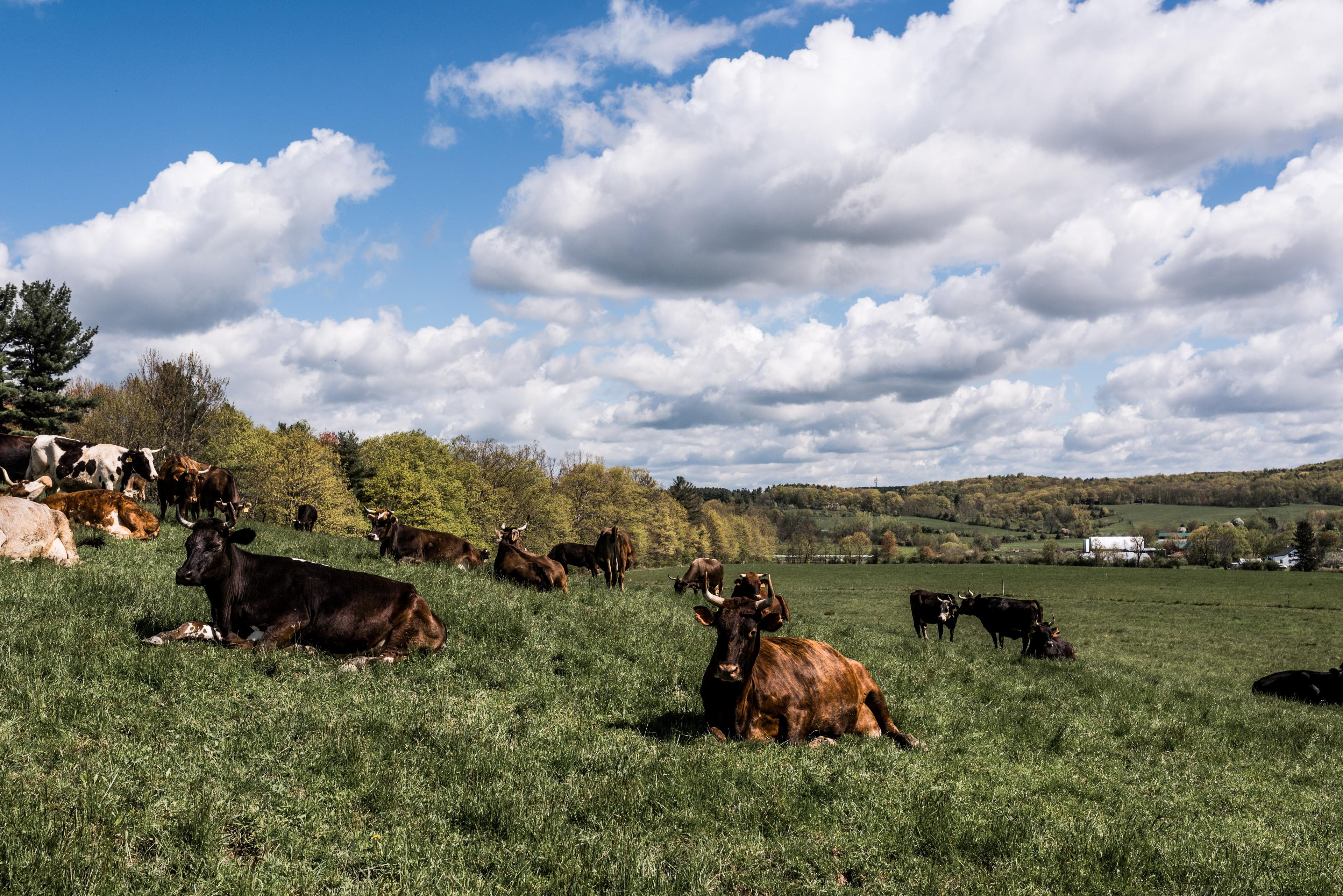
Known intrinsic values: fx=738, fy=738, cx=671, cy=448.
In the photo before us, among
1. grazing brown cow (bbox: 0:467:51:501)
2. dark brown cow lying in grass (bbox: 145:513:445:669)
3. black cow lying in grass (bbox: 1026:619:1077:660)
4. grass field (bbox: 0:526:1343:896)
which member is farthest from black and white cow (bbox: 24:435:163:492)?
black cow lying in grass (bbox: 1026:619:1077:660)

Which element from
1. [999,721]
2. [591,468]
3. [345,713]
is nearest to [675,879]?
[345,713]

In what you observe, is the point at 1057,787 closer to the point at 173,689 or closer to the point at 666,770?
the point at 666,770

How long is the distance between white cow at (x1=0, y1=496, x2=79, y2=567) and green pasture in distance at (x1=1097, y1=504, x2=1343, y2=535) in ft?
641

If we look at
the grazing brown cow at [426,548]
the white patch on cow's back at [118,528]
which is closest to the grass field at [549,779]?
the white patch on cow's back at [118,528]

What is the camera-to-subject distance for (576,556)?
90.3ft

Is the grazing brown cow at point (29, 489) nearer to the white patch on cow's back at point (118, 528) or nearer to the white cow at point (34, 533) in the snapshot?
the white patch on cow's back at point (118, 528)

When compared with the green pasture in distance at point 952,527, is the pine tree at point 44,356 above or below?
above

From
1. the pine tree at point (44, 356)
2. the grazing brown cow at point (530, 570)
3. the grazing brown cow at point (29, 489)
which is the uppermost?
the pine tree at point (44, 356)

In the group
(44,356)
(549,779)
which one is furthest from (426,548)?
(44,356)

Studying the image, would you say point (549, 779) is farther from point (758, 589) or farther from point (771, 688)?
point (758, 589)

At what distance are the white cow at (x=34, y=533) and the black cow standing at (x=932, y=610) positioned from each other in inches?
1069

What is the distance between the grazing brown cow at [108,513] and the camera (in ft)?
52.1

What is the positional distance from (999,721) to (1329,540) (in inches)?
5951

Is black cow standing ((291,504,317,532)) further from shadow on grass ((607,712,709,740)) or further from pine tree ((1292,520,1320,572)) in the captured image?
pine tree ((1292,520,1320,572))
